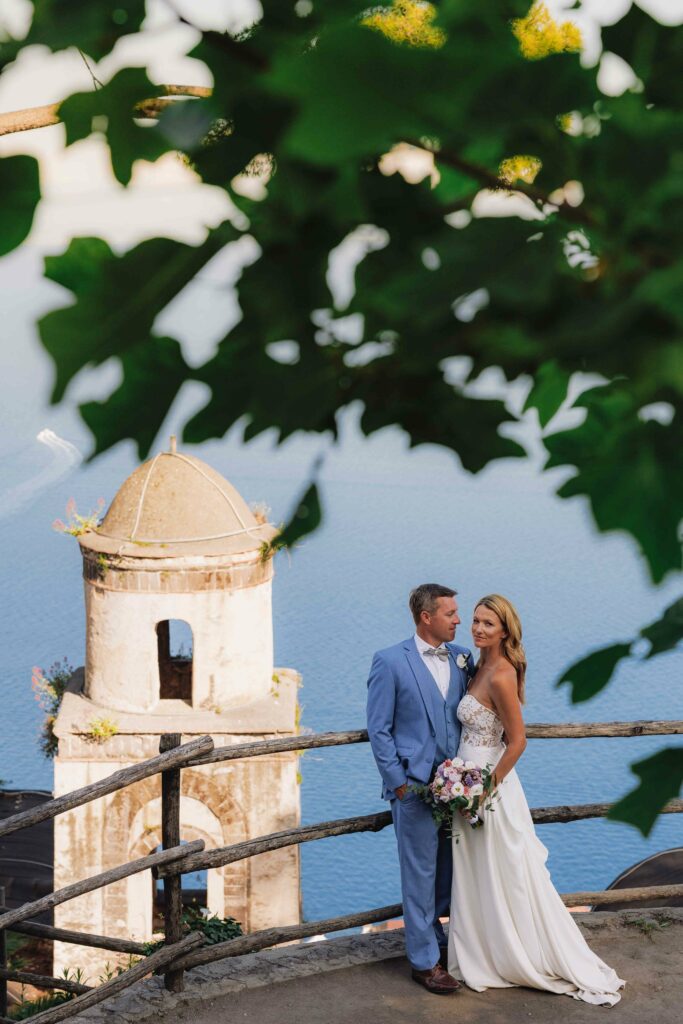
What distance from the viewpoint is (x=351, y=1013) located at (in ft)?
11.5

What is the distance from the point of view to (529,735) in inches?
152

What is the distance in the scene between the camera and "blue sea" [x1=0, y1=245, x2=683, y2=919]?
23.1 m

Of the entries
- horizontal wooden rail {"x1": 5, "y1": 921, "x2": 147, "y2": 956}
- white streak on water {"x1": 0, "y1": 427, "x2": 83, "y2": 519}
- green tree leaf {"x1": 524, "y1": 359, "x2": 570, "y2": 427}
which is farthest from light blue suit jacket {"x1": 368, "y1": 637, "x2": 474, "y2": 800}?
white streak on water {"x1": 0, "y1": 427, "x2": 83, "y2": 519}

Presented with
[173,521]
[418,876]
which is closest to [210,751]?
[418,876]

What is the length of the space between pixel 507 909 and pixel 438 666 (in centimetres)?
74

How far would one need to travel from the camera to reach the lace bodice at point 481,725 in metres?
3.67

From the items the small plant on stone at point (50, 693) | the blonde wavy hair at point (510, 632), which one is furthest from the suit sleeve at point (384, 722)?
the small plant on stone at point (50, 693)

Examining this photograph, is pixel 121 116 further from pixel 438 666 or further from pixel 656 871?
pixel 656 871

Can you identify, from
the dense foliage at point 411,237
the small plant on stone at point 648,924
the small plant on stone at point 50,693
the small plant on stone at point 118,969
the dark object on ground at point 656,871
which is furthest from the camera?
the small plant on stone at point 50,693

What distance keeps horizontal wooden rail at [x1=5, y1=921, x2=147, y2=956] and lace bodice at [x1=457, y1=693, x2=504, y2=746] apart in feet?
4.64

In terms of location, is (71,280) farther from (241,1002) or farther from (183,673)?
(183,673)

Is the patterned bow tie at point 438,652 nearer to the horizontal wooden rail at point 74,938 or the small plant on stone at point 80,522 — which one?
the horizontal wooden rail at point 74,938

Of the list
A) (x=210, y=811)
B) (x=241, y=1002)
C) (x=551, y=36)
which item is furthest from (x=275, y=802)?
(x=551, y=36)

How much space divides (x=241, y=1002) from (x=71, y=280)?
10.9ft
